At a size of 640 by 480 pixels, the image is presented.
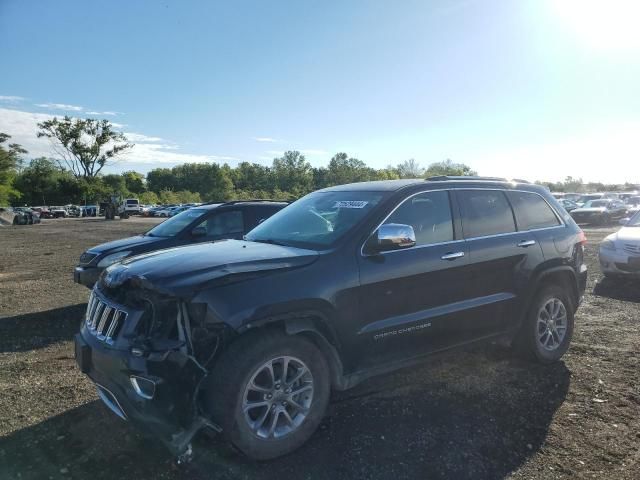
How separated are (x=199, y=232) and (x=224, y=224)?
533mm

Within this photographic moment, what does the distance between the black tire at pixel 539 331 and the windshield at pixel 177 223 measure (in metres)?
5.58

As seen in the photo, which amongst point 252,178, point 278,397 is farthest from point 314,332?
point 252,178

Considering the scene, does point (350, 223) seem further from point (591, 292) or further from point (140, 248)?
point (591, 292)

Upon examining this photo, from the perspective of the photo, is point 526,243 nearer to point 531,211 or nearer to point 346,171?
point 531,211

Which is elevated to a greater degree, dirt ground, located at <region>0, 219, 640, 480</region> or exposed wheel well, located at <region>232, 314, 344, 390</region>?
exposed wheel well, located at <region>232, 314, 344, 390</region>

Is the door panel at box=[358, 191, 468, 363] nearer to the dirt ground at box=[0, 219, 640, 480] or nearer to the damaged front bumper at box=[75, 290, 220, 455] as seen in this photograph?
the dirt ground at box=[0, 219, 640, 480]

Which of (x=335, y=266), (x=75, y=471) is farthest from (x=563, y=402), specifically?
(x=75, y=471)

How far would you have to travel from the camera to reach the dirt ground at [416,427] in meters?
3.11

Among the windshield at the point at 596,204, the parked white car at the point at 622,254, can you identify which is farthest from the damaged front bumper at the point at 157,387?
the windshield at the point at 596,204

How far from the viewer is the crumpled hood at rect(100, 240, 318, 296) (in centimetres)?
297

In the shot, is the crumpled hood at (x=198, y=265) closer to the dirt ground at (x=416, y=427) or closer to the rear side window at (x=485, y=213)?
the dirt ground at (x=416, y=427)

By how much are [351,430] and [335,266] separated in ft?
4.17

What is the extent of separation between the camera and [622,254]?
29.1 feet

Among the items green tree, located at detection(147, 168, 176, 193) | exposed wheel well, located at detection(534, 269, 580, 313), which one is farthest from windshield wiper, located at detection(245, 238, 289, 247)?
green tree, located at detection(147, 168, 176, 193)
